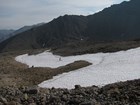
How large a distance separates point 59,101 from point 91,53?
66293mm

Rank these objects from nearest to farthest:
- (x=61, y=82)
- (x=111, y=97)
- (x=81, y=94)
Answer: (x=111, y=97) → (x=81, y=94) → (x=61, y=82)

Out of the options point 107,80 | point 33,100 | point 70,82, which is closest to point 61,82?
point 70,82

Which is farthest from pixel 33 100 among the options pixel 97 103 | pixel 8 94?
pixel 97 103

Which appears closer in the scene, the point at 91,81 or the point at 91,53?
the point at 91,81

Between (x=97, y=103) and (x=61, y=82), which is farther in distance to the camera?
(x=61, y=82)

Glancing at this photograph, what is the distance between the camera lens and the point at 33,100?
1518 centimetres

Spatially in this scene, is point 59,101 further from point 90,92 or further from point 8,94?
point 8,94

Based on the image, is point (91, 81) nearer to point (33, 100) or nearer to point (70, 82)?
point (70, 82)

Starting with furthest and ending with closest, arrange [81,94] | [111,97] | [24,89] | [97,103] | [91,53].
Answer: [91,53]
[24,89]
[81,94]
[111,97]
[97,103]

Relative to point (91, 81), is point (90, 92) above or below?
above

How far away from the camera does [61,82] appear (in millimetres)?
33875

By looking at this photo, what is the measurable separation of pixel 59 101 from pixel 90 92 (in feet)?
6.25

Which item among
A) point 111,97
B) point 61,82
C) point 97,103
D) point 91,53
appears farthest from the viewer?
point 91,53

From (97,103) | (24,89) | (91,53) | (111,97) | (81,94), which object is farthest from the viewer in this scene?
(91,53)
